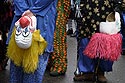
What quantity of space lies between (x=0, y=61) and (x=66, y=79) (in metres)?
1.10

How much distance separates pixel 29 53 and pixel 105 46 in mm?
1627

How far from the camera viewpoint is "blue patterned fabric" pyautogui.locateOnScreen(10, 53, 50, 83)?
3.61 metres

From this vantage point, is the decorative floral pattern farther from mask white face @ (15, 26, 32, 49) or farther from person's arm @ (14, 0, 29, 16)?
mask white face @ (15, 26, 32, 49)

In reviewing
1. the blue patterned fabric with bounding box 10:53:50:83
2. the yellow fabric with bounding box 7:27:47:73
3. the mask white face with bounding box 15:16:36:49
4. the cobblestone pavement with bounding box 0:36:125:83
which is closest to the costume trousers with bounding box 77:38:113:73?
the cobblestone pavement with bounding box 0:36:125:83

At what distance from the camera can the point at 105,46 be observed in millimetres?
4855

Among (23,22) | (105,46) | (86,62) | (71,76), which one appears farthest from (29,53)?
(71,76)

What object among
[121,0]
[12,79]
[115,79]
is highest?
[121,0]

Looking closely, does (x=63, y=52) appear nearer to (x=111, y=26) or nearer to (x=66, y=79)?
(x=66, y=79)

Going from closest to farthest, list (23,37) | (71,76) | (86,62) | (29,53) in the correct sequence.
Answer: (23,37) → (29,53) → (86,62) → (71,76)

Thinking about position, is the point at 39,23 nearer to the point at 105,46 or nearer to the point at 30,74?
the point at 30,74

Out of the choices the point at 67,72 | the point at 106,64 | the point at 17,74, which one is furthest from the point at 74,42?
the point at 17,74

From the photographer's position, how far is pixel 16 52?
3.54 m

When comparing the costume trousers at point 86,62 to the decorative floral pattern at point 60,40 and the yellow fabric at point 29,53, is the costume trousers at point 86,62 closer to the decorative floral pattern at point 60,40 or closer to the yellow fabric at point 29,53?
the decorative floral pattern at point 60,40

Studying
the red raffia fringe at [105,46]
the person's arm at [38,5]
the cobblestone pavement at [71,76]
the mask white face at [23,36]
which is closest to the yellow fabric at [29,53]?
the mask white face at [23,36]
